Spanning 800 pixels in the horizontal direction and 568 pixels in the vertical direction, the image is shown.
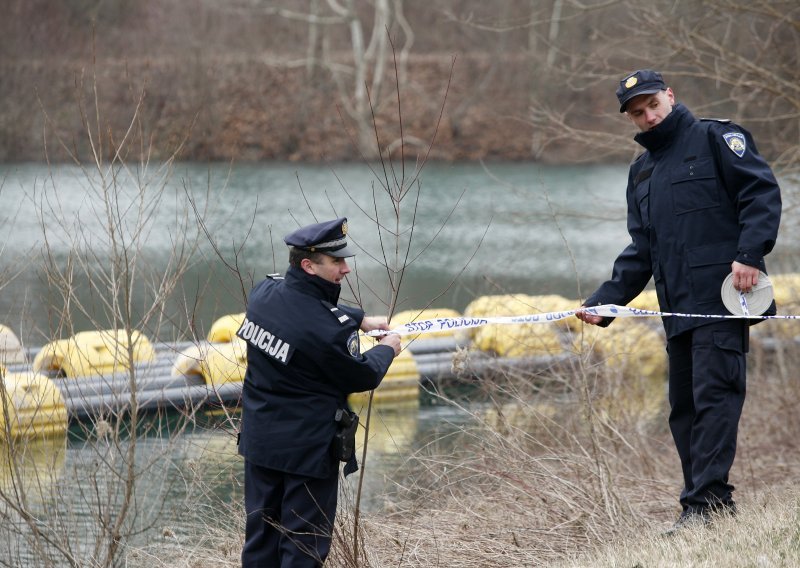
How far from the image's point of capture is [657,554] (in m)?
4.07

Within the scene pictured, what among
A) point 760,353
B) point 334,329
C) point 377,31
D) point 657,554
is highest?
point 377,31

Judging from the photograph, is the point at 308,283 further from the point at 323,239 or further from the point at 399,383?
the point at 399,383

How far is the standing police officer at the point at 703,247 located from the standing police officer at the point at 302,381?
1259 millimetres

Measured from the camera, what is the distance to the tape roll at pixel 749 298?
14.3ft

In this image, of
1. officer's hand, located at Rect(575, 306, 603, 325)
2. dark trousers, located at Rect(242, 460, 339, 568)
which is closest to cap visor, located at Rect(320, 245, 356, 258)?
dark trousers, located at Rect(242, 460, 339, 568)

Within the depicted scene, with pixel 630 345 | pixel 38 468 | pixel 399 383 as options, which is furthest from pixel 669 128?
pixel 399 383

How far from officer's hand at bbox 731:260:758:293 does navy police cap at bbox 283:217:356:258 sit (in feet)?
4.76

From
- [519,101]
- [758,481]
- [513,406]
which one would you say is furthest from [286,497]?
[519,101]

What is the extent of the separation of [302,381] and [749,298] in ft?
5.73

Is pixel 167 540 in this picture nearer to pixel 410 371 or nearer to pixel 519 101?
pixel 410 371

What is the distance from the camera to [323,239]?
3.95 m

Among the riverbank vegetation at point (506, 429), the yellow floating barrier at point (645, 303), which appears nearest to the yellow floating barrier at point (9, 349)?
the riverbank vegetation at point (506, 429)

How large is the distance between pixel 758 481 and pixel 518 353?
128 inches

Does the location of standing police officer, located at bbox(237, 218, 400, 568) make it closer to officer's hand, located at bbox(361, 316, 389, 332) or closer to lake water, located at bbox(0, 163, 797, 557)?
officer's hand, located at bbox(361, 316, 389, 332)
